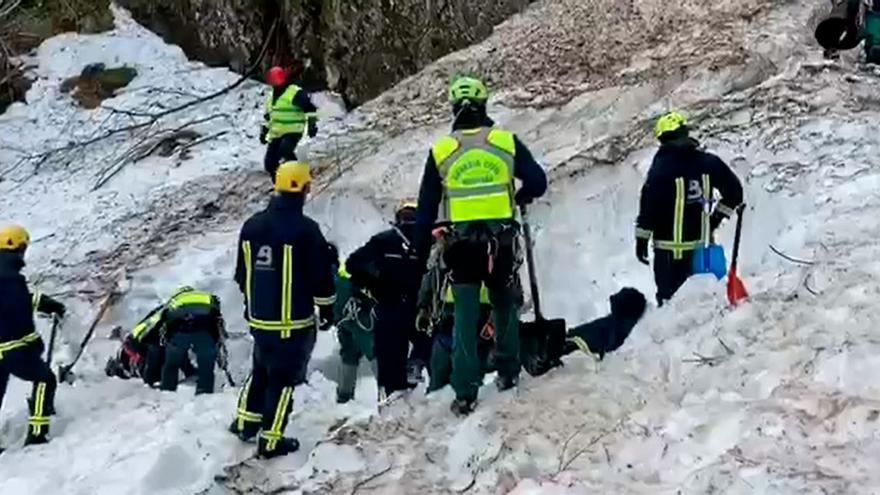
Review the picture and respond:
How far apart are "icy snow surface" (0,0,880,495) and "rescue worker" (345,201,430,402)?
32 cm

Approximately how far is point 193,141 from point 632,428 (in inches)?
481

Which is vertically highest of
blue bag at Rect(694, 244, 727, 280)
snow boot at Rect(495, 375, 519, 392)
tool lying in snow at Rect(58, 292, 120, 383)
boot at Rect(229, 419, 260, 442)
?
blue bag at Rect(694, 244, 727, 280)

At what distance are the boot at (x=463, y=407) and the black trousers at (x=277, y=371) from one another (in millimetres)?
981

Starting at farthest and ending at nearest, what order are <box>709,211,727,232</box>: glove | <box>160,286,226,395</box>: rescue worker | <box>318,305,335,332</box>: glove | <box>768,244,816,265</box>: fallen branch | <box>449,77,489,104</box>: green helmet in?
<box>160,286,226,395</box>: rescue worker, <box>709,211,727,232</box>: glove, <box>768,244,816,265</box>: fallen branch, <box>318,305,335,332</box>: glove, <box>449,77,489,104</box>: green helmet

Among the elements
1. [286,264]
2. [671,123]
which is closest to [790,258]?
[671,123]

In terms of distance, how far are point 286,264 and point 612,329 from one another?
213 cm

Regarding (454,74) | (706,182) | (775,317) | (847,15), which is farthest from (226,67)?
(775,317)

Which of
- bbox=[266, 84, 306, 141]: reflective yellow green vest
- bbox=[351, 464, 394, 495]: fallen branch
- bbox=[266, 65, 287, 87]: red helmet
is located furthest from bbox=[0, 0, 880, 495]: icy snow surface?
bbox=[266, 65, 287, 87]: red helmet

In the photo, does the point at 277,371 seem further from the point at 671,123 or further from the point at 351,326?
the point at 671,123

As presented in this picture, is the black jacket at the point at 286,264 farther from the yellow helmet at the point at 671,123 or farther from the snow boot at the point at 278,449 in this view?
the yellow helmet at the point at 671,123

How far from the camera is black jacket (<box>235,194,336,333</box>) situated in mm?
6891

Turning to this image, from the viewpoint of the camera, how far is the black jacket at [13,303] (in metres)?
8.28

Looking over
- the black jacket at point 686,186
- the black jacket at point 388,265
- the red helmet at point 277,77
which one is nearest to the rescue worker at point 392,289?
the black jacket at point 388,265

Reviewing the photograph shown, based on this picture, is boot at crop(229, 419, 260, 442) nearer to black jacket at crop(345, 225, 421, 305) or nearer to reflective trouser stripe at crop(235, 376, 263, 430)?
reflective trouser stripe at crop(235, 376, 263, 430)
